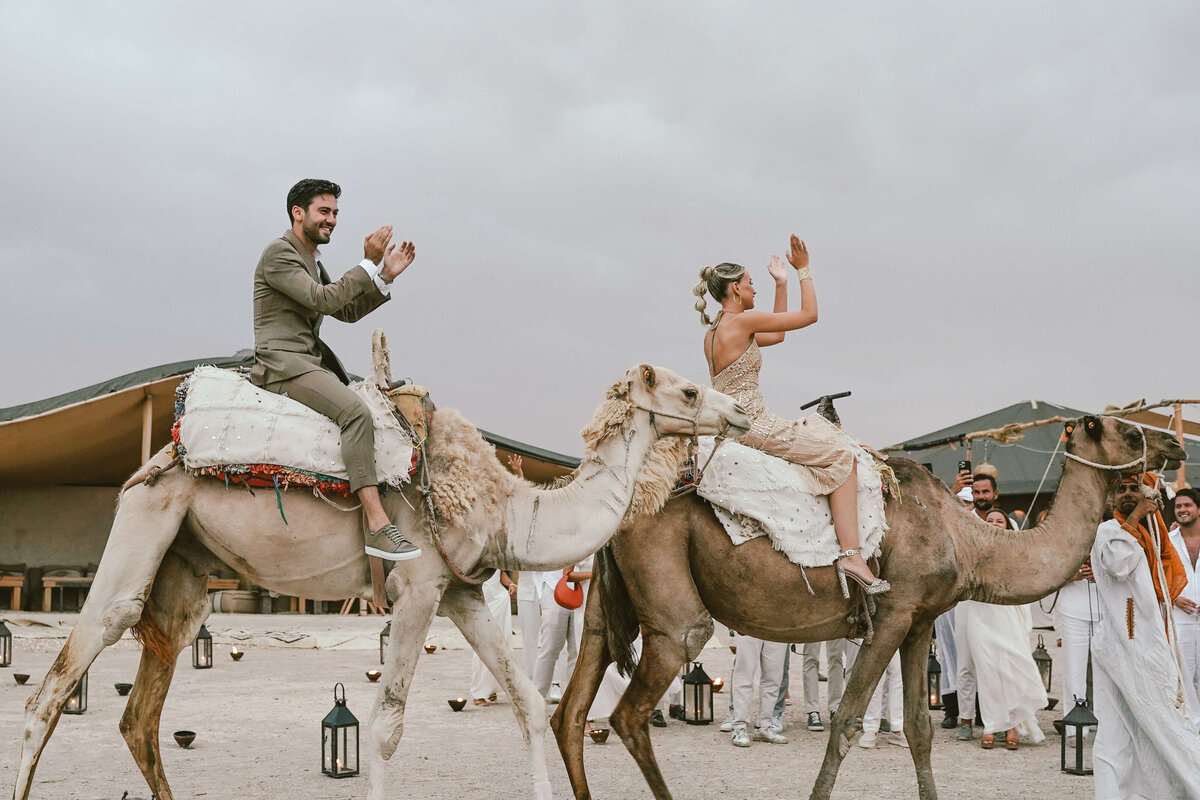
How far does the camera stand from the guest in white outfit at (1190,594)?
324 inches

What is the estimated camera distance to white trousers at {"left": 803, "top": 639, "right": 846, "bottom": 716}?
977 centimetres

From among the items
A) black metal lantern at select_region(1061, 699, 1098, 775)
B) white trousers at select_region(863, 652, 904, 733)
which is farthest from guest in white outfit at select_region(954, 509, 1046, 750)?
white trousers at select_region(863, 652, 904, 733)

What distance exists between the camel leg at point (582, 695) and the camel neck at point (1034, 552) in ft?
7.46

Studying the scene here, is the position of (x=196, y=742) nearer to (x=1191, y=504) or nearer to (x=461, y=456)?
(x=461, y=456)

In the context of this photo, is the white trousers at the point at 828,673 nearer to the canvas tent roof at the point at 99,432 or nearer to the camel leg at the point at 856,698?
the camel leg at the point at 856,698

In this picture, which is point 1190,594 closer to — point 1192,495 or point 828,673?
point 1192,495

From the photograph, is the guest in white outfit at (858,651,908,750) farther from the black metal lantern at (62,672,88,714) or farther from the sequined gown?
the black metal lantern at (62,672,88,714)

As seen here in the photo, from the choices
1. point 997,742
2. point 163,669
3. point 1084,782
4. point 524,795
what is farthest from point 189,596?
point 997,742

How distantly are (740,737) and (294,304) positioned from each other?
17.9ft

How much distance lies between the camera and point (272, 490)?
5.14 metres

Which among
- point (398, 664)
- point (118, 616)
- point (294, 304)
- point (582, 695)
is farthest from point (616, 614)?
point (118, 616)

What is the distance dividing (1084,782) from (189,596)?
19.8ft

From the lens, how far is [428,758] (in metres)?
7.89

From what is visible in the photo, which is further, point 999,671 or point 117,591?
point 999,671
